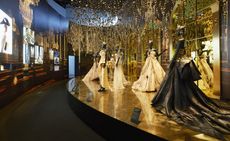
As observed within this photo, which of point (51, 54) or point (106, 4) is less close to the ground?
point (106, 4)

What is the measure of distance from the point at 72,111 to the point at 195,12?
17.9 feet

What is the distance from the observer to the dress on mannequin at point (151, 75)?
739 centimetres

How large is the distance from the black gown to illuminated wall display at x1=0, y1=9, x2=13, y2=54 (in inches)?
165

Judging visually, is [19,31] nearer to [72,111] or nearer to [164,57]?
[72,111]

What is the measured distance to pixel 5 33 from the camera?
20.5ft

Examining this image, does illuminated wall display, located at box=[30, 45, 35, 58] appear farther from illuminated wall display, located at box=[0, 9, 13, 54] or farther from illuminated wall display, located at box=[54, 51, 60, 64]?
illuminated wall display, located at box=[54, 51, 60, 64]

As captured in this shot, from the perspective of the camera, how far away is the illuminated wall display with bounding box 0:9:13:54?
19.5ft

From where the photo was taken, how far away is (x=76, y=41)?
18453 mm

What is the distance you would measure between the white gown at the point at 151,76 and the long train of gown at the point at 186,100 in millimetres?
3147

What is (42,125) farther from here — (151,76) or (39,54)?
(39,54)

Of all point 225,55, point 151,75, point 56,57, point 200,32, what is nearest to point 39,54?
point 56,57

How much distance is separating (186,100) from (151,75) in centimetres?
372

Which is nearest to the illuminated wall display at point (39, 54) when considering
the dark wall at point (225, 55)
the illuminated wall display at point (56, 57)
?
the illuminated wall display at point (56, 57)

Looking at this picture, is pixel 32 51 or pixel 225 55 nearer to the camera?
pixel 225 55
